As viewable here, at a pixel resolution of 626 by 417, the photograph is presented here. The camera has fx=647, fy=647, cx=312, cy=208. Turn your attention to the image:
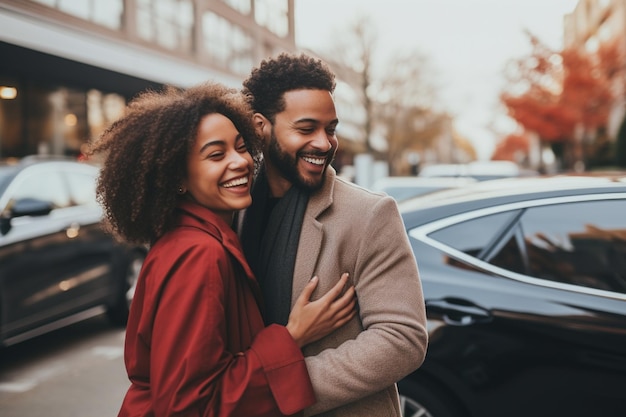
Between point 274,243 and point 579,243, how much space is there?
1.81 m

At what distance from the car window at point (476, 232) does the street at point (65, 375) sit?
2736 millimetres

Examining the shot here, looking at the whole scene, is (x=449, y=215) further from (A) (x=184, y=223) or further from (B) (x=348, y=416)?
(A) (x=184, y=223)

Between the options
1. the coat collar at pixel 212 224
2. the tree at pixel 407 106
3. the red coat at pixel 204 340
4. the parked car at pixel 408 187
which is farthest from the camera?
the tree at pixel 407 106

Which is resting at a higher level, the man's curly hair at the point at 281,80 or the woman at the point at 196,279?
the man's curly hair at the point at 281,80

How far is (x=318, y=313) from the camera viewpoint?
5.62 ft

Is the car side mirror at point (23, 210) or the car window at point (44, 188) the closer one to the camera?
the car side mirror at point (23, 210)

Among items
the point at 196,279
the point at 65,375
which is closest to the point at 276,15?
the point at 65,375

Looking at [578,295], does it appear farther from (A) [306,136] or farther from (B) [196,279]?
(B) [196,279]

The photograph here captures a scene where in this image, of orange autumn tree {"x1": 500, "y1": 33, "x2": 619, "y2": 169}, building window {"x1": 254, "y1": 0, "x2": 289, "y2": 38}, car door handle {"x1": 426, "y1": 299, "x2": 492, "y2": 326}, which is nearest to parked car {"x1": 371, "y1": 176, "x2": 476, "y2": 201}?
building window {"x1": 254, "y1": 0, "x2": 289, "y2": 38}

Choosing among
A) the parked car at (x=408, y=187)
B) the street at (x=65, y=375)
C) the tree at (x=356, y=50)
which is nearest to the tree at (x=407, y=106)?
the tree at (x=356, y=50)

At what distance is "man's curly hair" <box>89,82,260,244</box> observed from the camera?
1.69 metres

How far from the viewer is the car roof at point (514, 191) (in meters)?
2.94

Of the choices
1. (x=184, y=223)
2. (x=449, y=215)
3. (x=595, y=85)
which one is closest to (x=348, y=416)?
(x=184, y=223)

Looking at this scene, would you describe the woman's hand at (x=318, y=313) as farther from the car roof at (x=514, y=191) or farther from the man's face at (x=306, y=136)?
the car roof at (x=514, y=191)
